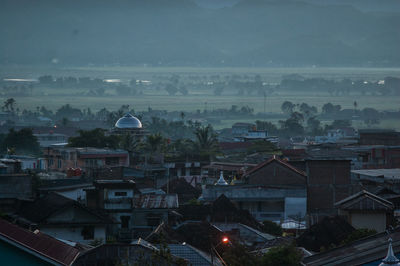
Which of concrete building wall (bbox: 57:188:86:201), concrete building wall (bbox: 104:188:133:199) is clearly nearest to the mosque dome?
concrete building wall (bbox: 57:188:86:201)

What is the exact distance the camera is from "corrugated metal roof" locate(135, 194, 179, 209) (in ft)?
72.2

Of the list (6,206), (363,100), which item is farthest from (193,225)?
(363,100)

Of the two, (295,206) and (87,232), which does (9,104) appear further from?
(87,232)

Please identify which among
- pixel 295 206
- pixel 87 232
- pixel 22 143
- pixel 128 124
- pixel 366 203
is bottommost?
pixel 295 206

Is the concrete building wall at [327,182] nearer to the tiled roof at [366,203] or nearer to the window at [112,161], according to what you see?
the tiled roof at [366,203]

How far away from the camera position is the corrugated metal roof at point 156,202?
72.2 feet

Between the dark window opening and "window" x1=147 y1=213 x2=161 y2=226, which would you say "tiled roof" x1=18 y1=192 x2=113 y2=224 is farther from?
"window" x1=147 y1=213 x2=161 y2=226

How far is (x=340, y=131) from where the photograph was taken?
80.8 m

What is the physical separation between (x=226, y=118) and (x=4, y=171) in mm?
110631

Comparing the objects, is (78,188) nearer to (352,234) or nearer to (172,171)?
(352,234)

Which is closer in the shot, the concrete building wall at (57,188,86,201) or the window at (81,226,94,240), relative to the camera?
the window at (81,226,94,240)

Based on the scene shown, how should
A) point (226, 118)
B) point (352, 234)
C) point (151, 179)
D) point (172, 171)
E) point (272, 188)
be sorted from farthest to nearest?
point (226, 118)
point (172, 171)
point (151, 179)
point (272, 188)
point (352, 234)

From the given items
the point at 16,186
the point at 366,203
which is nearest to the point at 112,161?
the point at 16,186

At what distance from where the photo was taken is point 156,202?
22500 mm
